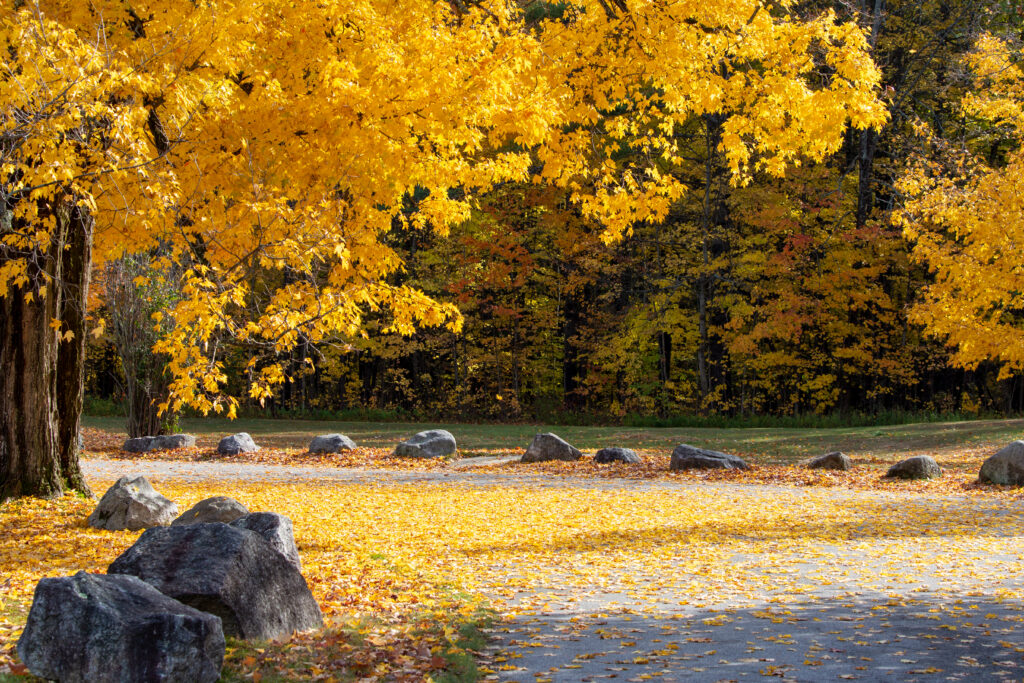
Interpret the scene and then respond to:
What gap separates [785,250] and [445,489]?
1495 centimetres

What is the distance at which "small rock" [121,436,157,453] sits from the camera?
729 inches

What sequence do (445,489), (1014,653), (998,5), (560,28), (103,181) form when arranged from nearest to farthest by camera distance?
(1014,653), (103,181), (560,28), (445,489), (998,5)

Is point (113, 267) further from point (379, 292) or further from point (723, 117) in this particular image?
point (723, 117)

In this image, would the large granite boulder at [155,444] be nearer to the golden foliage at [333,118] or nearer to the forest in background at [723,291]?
the forest in background at [723,291]

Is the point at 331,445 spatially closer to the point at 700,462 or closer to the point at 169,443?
the point at 169,443

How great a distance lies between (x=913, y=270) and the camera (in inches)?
1032

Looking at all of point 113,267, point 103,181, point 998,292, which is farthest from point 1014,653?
point 113,267

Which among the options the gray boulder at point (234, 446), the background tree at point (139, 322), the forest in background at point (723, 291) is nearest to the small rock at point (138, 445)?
the background tree at point (139, 322)

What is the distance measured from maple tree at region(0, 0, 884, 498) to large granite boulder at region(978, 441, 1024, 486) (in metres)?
5.61

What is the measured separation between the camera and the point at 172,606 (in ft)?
14.4

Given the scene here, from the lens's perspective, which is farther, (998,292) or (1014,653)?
(998,292)

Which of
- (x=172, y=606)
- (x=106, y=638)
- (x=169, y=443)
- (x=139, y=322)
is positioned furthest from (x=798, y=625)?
(x=139, y=322)

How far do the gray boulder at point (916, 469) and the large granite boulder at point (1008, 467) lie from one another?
2.61ft

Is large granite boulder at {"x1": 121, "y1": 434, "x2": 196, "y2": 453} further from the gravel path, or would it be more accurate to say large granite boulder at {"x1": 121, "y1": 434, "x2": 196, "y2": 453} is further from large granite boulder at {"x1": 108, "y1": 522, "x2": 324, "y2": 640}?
large granite boulder at {"x1": 108, "y1": 522, "x2": 324, "y2": 640}
